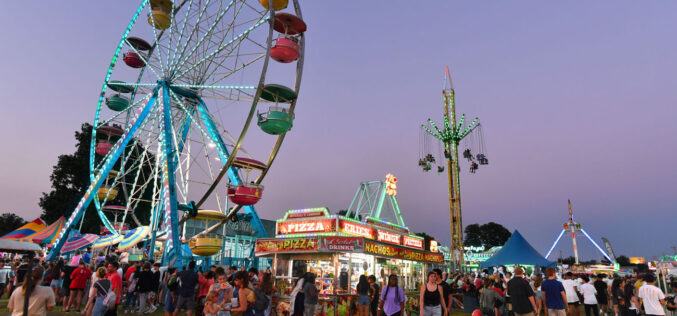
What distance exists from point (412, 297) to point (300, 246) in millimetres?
5454

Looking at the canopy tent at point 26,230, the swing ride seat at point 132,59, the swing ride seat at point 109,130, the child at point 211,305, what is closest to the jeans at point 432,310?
the child at point 211,305

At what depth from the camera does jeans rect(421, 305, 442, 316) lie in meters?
8.13

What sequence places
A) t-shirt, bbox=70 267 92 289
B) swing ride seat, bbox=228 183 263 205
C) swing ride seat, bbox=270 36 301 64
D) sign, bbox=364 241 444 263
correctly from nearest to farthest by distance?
t-shirt, bbox=70 267 92 289
sign, bbox=364 241 444 263
swing ride seat, bbox=270 36 301 64
swing ride seat, bbox=228 183 263 205

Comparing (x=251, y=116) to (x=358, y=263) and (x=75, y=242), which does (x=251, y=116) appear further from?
(x=75, y=242)

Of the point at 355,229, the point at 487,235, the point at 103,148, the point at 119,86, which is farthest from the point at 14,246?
the point at 487,235

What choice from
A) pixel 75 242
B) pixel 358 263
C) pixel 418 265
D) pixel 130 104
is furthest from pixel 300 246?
pixel 130 104

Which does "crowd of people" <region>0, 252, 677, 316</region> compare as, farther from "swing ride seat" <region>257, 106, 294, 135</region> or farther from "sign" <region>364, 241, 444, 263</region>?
"swing ride seat" <region>257, 106, 294, 135</region>

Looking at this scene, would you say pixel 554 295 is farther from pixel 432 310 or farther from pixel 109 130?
pixel 109 130

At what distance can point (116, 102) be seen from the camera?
26281mm

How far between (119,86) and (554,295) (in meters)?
26.2

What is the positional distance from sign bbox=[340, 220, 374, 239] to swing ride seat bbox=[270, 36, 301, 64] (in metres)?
8.32

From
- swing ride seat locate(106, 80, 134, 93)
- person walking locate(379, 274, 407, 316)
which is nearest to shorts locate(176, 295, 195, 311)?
person walking locate(379, 274, 407, 316)

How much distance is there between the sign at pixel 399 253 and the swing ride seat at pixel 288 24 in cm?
1092

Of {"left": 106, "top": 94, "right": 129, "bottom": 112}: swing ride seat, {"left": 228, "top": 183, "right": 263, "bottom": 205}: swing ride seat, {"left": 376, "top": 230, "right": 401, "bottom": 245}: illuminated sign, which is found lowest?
{"left": 376, "top": 230, "right": 401, "bottom": 245}: illuminated sign
